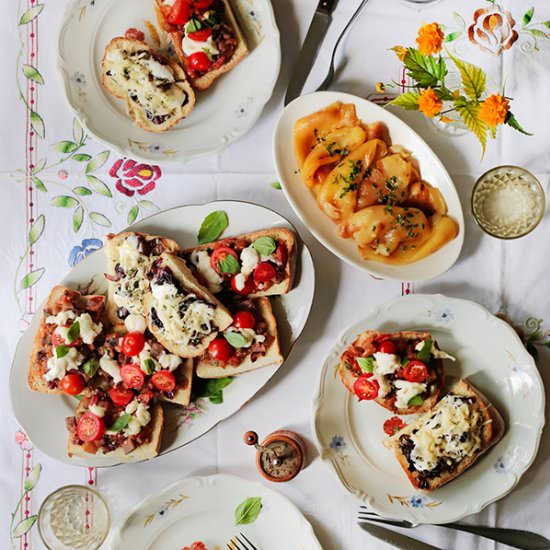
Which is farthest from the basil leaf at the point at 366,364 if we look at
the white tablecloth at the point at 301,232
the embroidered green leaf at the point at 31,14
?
the embroidered green leaf at the point at 31,14

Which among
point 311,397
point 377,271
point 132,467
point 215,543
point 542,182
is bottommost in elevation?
point 215,543

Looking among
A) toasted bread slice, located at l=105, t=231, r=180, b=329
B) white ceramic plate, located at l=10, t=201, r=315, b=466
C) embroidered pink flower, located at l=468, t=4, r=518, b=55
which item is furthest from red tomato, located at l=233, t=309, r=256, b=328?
embroidered pink flower, located at l=468, t=4, r=518, b=55

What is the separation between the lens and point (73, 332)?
111 inches

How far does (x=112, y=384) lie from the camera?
2906 millimetres

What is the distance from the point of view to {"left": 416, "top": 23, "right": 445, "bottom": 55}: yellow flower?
2.92 m

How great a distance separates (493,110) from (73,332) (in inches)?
70.9

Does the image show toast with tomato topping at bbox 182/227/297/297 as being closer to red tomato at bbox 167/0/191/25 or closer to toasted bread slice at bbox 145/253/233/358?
toasted bread slice at bbox 145/253/233/358

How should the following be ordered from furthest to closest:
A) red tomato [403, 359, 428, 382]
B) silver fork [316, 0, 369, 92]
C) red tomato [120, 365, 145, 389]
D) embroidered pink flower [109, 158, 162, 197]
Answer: embroidered pink flower [109, 158, 162, 197]
silver fork [316, 0, 369, 92]
red tomato [120, 365, 145, 389]
red tomato [403, 359, 428, 382]

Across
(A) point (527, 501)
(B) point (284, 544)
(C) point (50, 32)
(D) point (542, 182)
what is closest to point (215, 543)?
(B) point (284, 544)

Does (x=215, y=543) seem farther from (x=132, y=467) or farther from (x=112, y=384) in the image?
(x=112, y=384)

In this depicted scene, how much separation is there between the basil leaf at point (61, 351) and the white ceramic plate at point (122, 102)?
0.79m

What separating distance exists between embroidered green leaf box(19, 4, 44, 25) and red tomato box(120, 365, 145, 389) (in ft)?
4.89

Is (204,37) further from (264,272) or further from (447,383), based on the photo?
(447,383)

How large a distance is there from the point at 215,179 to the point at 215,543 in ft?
4.78
